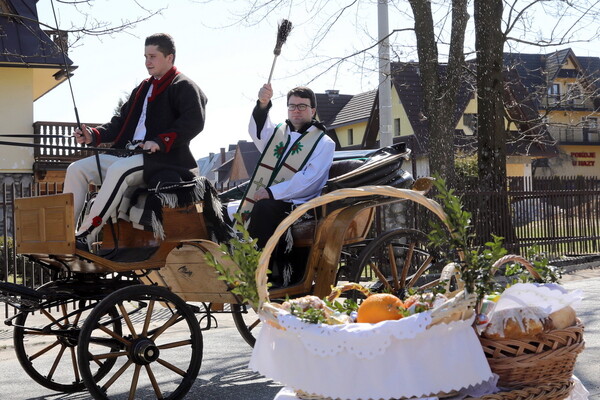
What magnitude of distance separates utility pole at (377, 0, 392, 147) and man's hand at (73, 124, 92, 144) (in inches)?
341

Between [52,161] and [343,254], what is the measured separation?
19014 mm

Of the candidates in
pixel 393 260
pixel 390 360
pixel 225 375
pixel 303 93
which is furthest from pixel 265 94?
pixel 390 360

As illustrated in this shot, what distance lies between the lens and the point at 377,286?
25.1ft

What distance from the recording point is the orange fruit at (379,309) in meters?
3.63

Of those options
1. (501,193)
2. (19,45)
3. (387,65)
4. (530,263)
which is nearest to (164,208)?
(530,263)

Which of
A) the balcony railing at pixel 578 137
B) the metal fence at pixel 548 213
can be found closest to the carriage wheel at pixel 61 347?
the metal fence at pixel 548 213

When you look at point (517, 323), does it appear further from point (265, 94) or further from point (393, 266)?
point (265, 94)

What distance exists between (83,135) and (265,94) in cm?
171

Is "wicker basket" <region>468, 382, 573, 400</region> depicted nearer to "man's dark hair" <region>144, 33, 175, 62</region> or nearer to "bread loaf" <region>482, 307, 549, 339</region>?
"bread loaf" <region>482, 307, 549, 339</region>

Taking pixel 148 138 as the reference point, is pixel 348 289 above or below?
below

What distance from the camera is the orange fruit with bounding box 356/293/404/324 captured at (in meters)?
3.63

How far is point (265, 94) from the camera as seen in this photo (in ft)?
24.0

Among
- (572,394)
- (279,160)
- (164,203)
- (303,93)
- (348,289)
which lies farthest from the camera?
(303,93)

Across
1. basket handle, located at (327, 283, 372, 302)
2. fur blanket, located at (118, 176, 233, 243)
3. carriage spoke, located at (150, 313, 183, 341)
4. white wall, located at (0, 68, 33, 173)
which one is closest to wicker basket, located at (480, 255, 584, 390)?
basket handle, located at (327, 283, 372, 302)
